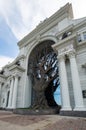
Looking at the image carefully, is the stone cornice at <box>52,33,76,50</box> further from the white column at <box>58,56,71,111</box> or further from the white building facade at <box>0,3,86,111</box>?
the white column at <box>58,56,71,111</box>

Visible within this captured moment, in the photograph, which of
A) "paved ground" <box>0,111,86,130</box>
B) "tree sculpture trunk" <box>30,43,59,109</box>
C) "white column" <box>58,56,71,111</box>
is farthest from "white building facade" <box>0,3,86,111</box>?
"paved ground" <box>0,111,86,130</box>

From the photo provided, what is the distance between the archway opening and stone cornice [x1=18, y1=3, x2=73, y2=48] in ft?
10.4

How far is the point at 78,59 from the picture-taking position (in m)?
11.6

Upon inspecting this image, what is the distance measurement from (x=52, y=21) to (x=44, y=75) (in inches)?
420

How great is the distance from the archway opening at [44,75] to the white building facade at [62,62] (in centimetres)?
137

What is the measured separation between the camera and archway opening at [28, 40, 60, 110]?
12.8 meters

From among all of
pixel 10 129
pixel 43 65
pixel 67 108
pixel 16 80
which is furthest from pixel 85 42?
pixel 16 80

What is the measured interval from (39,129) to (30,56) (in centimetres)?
1620

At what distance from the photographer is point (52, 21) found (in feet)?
58.2

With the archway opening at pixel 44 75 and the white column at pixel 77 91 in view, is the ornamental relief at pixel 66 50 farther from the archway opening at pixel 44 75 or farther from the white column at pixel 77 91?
the archway opening at pixel 44 75

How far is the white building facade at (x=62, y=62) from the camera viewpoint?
9.78 m

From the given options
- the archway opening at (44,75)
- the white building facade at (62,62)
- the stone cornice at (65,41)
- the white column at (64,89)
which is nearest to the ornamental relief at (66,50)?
the white building facade at (62,62)

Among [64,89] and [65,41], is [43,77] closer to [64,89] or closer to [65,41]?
[64,89]

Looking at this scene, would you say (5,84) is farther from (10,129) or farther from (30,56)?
(10,129)
